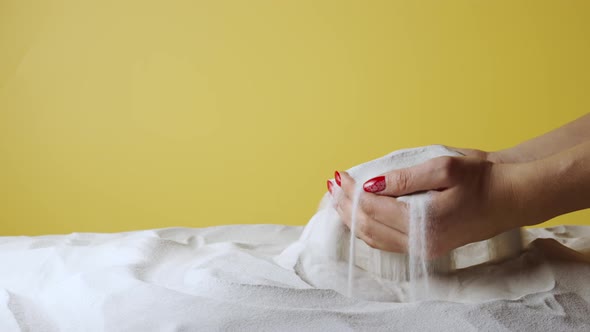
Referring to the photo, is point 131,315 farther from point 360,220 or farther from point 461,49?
point 461,49

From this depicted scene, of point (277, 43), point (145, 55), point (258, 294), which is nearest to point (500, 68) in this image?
point (277, 43)

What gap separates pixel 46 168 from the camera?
126 inches

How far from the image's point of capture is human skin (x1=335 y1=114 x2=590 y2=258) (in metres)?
0.94

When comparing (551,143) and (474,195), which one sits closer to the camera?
(474,195)

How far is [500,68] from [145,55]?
1578mm

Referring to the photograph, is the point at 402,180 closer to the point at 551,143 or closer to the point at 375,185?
the point at 375,185

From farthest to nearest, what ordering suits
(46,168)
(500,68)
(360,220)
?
1. (46,168)
2. (500,68)
3. (360,220)

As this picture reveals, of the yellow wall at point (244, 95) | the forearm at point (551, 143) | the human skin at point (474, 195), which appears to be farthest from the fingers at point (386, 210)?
the yellow wall at point (244, 95)

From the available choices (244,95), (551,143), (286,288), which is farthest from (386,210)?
(244,95)

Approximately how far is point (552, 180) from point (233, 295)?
483 millimetres

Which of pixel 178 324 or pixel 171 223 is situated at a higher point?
pixel 178 324

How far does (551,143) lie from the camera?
126cm

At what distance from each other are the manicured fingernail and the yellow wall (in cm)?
195

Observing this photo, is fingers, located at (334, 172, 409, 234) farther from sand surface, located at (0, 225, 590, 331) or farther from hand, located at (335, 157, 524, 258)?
sand surface, located at (0, 225, 590, 331)
